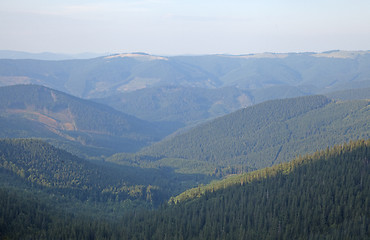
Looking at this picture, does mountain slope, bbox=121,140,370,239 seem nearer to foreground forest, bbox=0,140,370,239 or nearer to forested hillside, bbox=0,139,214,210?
foreground forest, bbox=0,140,370,239

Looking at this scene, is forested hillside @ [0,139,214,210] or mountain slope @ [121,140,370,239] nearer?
mountain slope @ [121,140,370,239]

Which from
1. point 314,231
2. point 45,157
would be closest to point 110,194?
point 45,157

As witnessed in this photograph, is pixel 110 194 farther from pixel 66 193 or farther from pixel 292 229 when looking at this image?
pixel 292 229

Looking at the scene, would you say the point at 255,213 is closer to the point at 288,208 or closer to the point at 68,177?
the point at 288,208

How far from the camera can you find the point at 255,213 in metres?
112

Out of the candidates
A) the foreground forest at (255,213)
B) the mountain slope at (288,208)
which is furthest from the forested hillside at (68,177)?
the mountain slope at (288,208)

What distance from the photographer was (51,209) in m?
122

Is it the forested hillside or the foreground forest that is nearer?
the foreground forest

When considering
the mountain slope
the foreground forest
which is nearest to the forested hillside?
the foreground forest

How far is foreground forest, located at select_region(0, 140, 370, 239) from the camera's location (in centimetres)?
9838

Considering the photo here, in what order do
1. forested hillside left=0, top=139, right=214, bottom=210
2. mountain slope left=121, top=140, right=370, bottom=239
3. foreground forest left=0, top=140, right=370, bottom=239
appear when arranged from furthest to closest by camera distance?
forested hillside left=0, top=139, right=214, bottom=210 < foreground forest left=0, top=140, right=370, bottom=239 < mountain slope left=121, top=140, right=370, bottom=239

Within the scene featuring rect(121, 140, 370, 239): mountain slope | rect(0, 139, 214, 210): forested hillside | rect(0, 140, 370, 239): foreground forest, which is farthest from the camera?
rect(0, 139, 214, 210): forested hillside

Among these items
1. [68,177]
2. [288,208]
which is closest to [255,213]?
[288,208]

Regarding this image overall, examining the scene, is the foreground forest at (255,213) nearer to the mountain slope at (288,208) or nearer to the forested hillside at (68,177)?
the mountain slope at (288,208)
